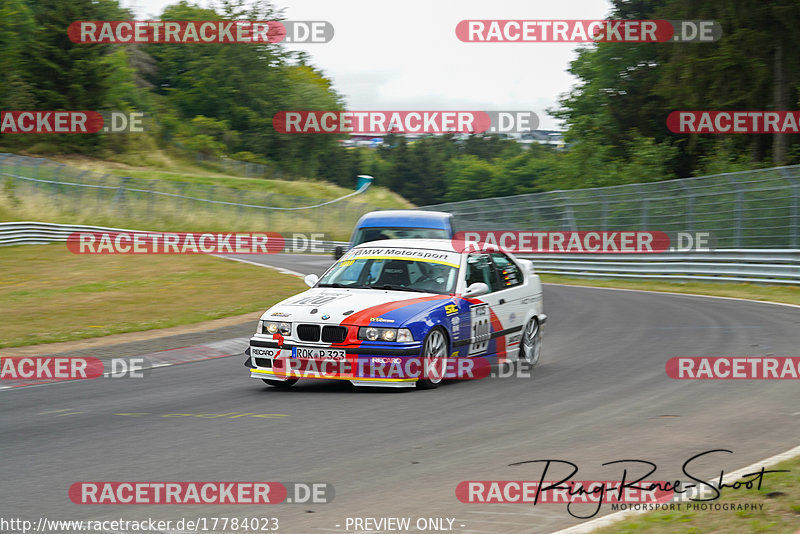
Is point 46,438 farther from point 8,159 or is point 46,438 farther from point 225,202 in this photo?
point 225,202

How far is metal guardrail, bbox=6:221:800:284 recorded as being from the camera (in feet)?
78.2

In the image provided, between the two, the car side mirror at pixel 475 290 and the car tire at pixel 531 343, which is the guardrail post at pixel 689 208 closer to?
the car tire at pixel 531 343

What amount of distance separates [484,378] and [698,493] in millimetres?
4969

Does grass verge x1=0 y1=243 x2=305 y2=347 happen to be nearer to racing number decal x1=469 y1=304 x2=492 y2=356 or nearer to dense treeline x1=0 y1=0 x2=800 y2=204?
racing number decal x1=469 y1=304 x2=492 y2=356

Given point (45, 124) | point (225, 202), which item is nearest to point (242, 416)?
point (225, 202)

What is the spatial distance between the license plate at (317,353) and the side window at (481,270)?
1918 mm

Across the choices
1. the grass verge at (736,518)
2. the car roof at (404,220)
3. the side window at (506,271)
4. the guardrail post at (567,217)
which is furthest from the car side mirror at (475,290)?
the guardrail post at (567,217)

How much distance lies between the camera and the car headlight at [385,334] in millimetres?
8859

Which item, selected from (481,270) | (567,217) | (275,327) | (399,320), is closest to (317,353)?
(275,327)

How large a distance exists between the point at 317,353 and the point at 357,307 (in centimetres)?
59

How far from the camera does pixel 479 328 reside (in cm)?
1011

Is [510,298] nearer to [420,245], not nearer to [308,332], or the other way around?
[420,245]

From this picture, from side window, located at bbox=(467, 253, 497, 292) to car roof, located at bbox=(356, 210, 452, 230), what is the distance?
20.8 ft

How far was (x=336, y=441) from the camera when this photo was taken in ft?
22.8
